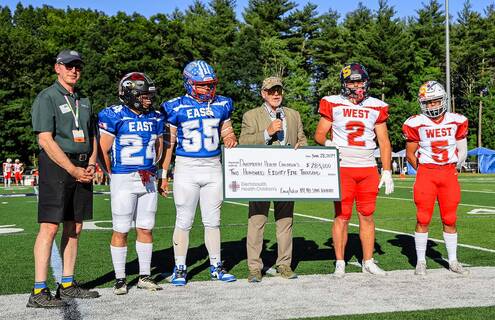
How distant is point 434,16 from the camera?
7494cm

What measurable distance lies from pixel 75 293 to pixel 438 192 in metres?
3.95

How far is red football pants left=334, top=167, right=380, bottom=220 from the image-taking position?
6.95 m

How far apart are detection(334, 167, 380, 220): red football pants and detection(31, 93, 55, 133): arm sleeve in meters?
3.07

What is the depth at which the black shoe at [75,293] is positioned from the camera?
584 cm

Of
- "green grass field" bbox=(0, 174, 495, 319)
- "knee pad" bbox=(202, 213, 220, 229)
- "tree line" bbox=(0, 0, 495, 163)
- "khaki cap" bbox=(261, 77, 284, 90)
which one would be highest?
"tree line" bbox=(0, 0, 495, 163)

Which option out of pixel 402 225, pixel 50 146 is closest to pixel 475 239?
pixel 402 225

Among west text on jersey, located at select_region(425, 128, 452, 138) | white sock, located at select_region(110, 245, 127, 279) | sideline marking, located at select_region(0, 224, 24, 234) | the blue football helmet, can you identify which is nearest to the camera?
white sock, located at select_region(110, 245, 127, 279)

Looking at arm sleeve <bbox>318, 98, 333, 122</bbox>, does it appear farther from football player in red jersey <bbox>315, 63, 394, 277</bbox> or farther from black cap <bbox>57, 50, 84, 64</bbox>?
black cap <bbox>57, 50, 84, 64</bbox>

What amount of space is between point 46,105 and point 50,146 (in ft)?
1.21

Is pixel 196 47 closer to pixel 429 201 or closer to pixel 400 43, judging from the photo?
pixel 400 43

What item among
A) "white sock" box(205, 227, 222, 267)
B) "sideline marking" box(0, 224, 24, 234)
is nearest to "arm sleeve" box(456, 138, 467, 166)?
"white sock" box(205, 227, 222, 267)

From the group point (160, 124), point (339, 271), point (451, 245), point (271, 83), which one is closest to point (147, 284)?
point (160, 124)

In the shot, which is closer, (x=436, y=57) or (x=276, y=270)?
(x=276, y=270)

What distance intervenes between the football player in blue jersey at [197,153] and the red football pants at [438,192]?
2143mm
